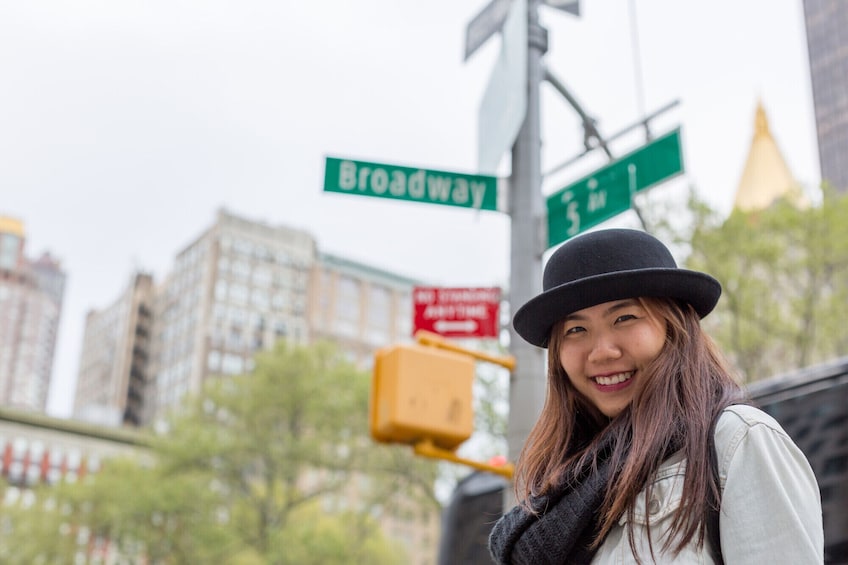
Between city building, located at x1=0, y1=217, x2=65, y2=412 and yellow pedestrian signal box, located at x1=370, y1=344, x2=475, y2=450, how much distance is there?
172m

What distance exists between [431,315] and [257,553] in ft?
71.4

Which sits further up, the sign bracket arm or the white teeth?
the sign bracket arm

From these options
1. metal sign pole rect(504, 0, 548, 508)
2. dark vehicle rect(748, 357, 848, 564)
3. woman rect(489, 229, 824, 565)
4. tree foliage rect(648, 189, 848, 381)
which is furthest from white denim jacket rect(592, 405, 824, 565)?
tree foliage rect(648, 189, 848, 381)

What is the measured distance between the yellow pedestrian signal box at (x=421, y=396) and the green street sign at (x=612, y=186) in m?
1.22

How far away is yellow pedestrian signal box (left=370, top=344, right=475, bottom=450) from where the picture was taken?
538 centimetres

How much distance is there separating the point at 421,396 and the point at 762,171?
151ft

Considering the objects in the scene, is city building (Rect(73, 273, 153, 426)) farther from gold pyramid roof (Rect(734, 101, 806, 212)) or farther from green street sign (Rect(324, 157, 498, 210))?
green street sign (Rect(324, 157, 498, 210))

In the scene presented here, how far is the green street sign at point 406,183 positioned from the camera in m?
6.16

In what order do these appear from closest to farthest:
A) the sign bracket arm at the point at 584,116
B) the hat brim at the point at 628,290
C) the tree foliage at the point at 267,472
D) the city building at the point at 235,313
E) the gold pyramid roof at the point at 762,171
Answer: the hat brim at the point at 628,290, the sign bracket arm at the point at 584,116, the tree foliage at the point at 267,472, the gold pyramid roof at the point at 762,171, the city building at the point at 235,313

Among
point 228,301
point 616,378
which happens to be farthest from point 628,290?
point 228,301

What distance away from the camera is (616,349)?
2.09 metres

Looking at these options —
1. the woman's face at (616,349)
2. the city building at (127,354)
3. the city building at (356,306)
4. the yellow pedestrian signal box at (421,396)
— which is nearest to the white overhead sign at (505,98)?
the yellow pedestrian signal box at (421,396)

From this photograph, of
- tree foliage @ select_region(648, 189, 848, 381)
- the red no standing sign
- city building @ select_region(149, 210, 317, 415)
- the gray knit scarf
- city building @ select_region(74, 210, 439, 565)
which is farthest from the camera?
city building @ select_region(74, 210, 439, 565)

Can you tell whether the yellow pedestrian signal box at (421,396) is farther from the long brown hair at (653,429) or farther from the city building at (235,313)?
the city building at (235,313)
